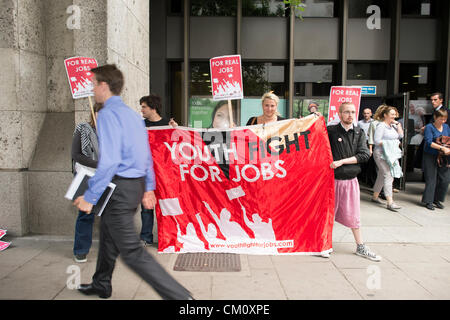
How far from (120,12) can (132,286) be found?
14.0ft

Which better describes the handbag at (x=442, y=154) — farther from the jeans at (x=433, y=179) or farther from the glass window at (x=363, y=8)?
the glass window at (x=363, y=8)

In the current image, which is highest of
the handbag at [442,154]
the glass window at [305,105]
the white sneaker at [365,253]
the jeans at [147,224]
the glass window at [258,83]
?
the glass window at [258,83]

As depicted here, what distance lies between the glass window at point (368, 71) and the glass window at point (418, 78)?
0.48 meters

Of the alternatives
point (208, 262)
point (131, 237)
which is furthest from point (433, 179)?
point (131, 237)

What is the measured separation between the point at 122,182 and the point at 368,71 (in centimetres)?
913

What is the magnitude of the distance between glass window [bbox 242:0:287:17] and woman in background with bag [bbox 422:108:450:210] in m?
4.72

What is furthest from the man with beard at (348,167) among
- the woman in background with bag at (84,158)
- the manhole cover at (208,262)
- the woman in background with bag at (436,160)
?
the woman in background with bag at (436,160)

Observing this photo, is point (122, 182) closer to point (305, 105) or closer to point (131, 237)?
point (131, 237)

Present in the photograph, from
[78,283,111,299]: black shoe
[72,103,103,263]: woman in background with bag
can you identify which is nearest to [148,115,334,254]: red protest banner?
[72,103,103,263]: woman in background with bag

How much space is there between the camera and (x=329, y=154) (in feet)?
16.4

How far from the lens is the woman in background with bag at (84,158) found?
4.68m

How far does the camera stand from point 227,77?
Result: 19.3ft
